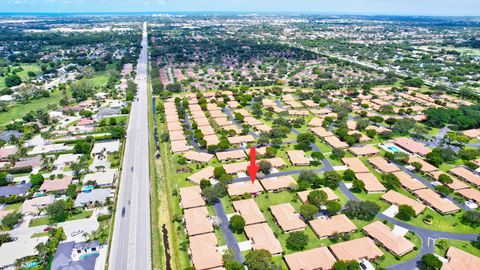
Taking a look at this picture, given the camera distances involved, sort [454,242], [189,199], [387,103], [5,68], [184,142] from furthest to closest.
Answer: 1. [5,68]
2. [387,103]
3. [184,142]
4. [189,199]
5. [454,242]

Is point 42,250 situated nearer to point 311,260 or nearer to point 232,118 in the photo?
point 311,260

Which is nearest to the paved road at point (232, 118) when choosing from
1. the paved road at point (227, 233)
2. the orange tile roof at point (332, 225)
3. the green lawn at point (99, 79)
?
the paved road at point (227, 233)

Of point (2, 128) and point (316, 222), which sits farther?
point (2, 128)

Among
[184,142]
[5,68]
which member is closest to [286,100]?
[184,142]

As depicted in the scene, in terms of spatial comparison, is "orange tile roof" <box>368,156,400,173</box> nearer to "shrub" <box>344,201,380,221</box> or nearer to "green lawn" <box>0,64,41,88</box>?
"shrub" <box>344,201,380,221</box>

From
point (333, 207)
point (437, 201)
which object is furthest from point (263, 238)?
point (437, 201)

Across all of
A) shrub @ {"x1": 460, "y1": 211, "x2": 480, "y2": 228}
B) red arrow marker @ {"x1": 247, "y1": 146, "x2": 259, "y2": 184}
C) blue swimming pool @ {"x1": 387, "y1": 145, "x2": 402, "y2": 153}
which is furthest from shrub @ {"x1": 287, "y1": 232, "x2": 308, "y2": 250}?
blue swimming pool @ {"x1": 387, "y1": 145, "x2": 402, "y2": 153}

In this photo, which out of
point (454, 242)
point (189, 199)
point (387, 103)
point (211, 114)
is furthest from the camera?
point (387, 103)

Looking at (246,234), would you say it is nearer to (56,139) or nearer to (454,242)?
(454,242)
